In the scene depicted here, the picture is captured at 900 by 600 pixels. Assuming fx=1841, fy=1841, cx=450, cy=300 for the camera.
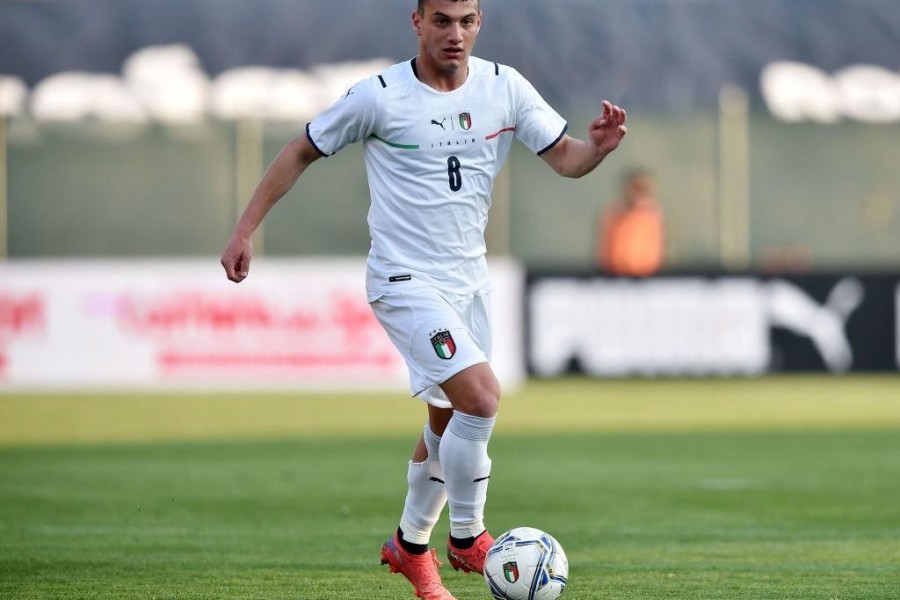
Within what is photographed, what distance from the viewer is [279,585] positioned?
7.14 metres

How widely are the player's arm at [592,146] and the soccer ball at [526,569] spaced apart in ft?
4.54

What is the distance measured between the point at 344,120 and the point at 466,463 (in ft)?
4.39

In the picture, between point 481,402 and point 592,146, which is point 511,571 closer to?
point 481,402

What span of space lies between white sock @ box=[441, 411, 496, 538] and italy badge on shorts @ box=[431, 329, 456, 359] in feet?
0.77

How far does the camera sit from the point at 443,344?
665 centimetres

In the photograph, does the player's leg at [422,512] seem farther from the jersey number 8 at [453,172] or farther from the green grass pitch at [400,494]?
the jersey number 8 at [453,172]

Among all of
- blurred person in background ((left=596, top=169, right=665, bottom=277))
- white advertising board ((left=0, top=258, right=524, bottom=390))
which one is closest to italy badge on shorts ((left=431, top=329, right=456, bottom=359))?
white advertising board ((left=0, top=258, right=524, bottom=390))

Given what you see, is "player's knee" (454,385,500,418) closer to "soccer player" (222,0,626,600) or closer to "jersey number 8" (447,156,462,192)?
"soccer player" (222,0,626,600)

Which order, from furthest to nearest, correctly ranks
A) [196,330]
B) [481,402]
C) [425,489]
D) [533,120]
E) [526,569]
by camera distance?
[196,330] < [425,489] < [533,120] < [481,402] < [526,569]

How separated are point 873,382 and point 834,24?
17.2 ft

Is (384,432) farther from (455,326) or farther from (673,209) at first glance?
(673,209)

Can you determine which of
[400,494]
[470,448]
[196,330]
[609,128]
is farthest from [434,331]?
[196,330]

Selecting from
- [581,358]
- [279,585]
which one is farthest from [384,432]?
[279,585]

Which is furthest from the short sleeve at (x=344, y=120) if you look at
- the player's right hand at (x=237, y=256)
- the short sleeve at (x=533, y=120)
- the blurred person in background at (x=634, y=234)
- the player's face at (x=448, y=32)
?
the blurred person in background at (x=634, y=234)
